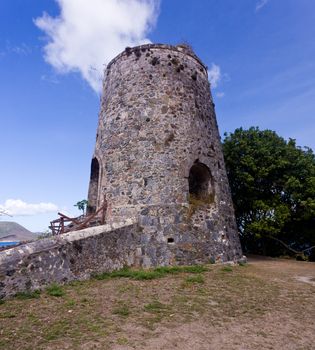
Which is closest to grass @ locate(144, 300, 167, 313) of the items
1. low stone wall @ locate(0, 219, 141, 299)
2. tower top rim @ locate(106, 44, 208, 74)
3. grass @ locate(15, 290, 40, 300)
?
grass @ locate(15, 290, 40, 300)

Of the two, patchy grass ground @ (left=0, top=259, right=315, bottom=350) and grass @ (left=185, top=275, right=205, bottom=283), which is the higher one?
grass @ (left=185, top=275, right=205, bottom=283)

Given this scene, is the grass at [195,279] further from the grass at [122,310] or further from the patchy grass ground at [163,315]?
the grass at [122,310]

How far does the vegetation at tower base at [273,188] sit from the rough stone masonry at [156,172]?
4.91m

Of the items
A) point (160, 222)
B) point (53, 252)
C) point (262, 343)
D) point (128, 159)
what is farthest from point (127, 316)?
point (128, 159)

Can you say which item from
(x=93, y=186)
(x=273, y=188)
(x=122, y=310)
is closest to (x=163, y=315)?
(x=122, y=310)

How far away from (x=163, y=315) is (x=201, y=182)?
7.07m

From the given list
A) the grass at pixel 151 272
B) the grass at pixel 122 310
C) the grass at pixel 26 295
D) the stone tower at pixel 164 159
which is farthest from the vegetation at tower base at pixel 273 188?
the grass at pixel 26 295

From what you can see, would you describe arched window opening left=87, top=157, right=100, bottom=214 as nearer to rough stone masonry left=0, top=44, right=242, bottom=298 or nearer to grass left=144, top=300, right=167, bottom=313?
rough stone masonry left=0, top=44, right=242, bottom=298

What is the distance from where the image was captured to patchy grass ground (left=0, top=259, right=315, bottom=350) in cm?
445

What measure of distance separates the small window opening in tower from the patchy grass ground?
153 inches

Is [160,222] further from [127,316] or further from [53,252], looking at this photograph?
[127,316]

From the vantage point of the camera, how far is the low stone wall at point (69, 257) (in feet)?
21.5

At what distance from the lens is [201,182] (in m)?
12.0

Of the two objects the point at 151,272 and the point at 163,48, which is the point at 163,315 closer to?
the point at 151,272
